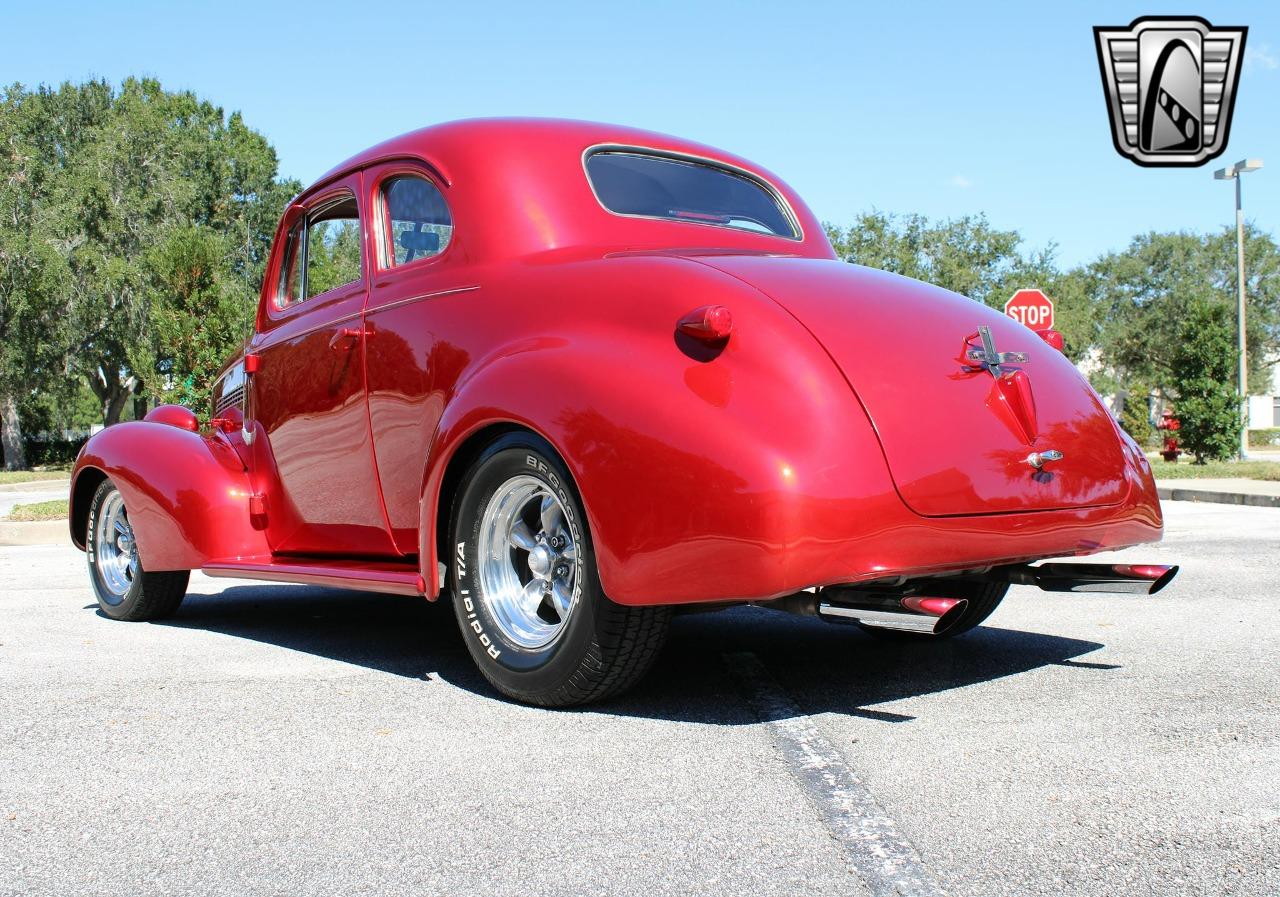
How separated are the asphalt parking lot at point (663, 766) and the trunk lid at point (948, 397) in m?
0.67

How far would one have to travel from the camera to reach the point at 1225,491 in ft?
47.3

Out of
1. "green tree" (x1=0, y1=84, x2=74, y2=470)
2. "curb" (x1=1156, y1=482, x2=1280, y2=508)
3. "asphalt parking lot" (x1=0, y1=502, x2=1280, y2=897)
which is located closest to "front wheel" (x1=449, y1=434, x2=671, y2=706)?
"asphalt parking lot" (x1=0, y1=502, x2=1280, y2=897)

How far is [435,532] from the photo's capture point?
3893 mm

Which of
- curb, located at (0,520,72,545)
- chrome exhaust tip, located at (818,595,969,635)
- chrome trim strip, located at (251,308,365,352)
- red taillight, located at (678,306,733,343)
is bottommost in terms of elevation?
curb, located at (0,520,72,545)

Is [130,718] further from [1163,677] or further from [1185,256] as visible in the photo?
[1185,256]

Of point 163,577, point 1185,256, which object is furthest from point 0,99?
point 1185,256

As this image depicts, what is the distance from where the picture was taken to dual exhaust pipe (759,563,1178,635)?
313 centimetres

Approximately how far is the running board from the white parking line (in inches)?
47.5

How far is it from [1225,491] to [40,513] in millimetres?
13464

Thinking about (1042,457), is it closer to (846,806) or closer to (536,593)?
(846,806)

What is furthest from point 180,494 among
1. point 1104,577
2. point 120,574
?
point 1104,577

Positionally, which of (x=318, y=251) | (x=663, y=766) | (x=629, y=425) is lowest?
(x=663, y=766)

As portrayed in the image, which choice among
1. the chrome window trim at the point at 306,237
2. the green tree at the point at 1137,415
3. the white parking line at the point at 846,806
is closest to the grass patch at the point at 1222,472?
the green tree at the point at 1137,415

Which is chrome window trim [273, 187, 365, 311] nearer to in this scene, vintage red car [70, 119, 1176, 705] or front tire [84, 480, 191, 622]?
vintage red car [70, 119, 1176, 705]
